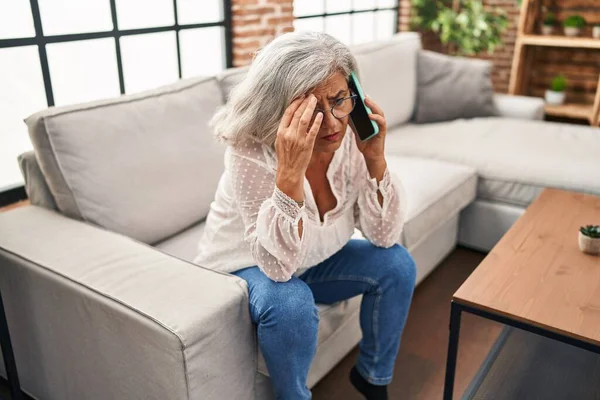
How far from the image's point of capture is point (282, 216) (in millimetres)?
1214

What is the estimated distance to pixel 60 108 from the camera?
1.58 meters

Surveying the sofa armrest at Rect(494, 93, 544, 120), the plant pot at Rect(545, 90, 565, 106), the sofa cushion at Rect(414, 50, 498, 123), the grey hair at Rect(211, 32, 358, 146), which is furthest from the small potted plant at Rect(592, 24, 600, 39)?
the grey hair at Rect(211, 32, 358, 146)

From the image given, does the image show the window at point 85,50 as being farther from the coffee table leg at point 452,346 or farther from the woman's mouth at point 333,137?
the coffee table leg at point 452,346

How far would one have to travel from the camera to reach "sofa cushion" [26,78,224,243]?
5.08 feet

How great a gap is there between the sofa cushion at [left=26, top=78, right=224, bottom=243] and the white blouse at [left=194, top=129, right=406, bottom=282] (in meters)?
0.32

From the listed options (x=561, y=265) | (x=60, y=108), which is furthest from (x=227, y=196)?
(x=561, y=265)

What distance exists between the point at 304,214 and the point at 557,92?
328 centimetres

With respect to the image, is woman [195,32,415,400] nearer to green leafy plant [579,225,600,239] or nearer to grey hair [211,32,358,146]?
grey hair [211,32,358,146]

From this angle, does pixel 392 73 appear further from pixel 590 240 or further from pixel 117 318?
pixel 117 318

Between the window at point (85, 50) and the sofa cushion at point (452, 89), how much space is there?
1181 mm

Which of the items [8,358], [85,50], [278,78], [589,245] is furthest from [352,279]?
[85,50]

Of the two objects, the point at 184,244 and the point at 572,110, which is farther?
the point at 572,110

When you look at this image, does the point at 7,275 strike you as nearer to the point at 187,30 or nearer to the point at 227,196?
the point at 227,196

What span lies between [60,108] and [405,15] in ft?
10.3
